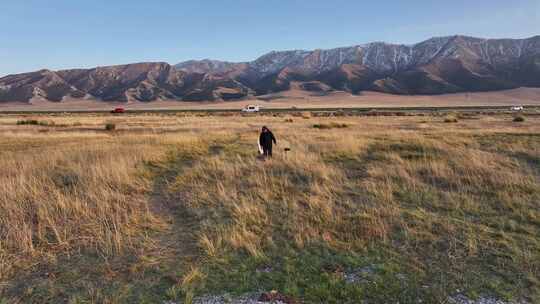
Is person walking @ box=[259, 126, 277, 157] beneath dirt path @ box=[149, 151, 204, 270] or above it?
above

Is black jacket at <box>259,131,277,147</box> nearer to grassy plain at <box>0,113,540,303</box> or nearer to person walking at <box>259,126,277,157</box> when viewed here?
person walking at <box>259,126,277,157</box>

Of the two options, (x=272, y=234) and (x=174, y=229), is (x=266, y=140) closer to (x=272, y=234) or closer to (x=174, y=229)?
(x=174, y=229)

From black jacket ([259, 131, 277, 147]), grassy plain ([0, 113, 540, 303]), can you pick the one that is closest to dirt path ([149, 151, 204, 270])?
grassy plain ([0, 113, 540, 303])

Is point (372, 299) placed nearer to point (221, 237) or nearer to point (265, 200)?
point (221, 237)

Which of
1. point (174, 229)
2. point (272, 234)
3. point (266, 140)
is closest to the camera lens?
point (272, 234)

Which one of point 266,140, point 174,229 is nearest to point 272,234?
point 174,229

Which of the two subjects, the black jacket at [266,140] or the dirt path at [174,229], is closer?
the dirt path at [174,229]

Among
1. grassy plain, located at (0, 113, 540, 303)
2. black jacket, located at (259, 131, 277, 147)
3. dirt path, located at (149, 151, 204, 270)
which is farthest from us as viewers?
black jacket, located at (259, 131, 277, 147)

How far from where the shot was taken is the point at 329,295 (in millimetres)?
3885

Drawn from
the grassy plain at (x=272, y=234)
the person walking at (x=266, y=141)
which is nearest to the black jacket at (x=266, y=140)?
the person walking at (x=266, y=141)

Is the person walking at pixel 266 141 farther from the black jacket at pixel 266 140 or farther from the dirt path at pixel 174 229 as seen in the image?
the dirt path at pixel 174 229

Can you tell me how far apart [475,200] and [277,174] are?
5349mm

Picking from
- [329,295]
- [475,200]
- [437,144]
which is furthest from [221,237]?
[437,144]

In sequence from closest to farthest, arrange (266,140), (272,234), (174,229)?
(272,234), (174,229), (266,140)
